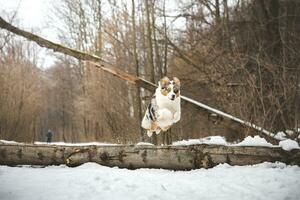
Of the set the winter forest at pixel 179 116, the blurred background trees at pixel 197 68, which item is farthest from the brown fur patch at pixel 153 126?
the blurred background trees at pixel 197 68

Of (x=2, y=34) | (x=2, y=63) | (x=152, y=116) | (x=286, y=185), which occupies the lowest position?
(x=286, y=185)

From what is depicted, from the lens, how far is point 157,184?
4.30m

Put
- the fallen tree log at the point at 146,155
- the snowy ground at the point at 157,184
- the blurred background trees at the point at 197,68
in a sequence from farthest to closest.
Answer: the blurred background trees at the point at 197,68 → the fallen tree log at the point at 146,155 → the snowy ground at the point at 157,184

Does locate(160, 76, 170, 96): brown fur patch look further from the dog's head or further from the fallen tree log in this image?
the fallen tree log

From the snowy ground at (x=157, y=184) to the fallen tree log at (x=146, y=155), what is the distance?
15 centimetres

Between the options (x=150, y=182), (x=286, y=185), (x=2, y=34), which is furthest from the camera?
(x=2, y=34)

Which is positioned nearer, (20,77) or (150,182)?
(150,182)

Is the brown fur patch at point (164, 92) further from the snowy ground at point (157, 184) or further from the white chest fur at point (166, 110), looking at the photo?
the snowy ground at point (157, 184)

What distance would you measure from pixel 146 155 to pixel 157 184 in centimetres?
105

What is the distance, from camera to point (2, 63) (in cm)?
1496

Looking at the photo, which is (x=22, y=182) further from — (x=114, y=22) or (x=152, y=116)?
(x=114, y=22)

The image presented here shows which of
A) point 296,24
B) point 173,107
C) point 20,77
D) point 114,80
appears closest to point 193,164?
point 173,107

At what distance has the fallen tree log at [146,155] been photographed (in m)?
4.87

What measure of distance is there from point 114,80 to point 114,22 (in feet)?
10.7
